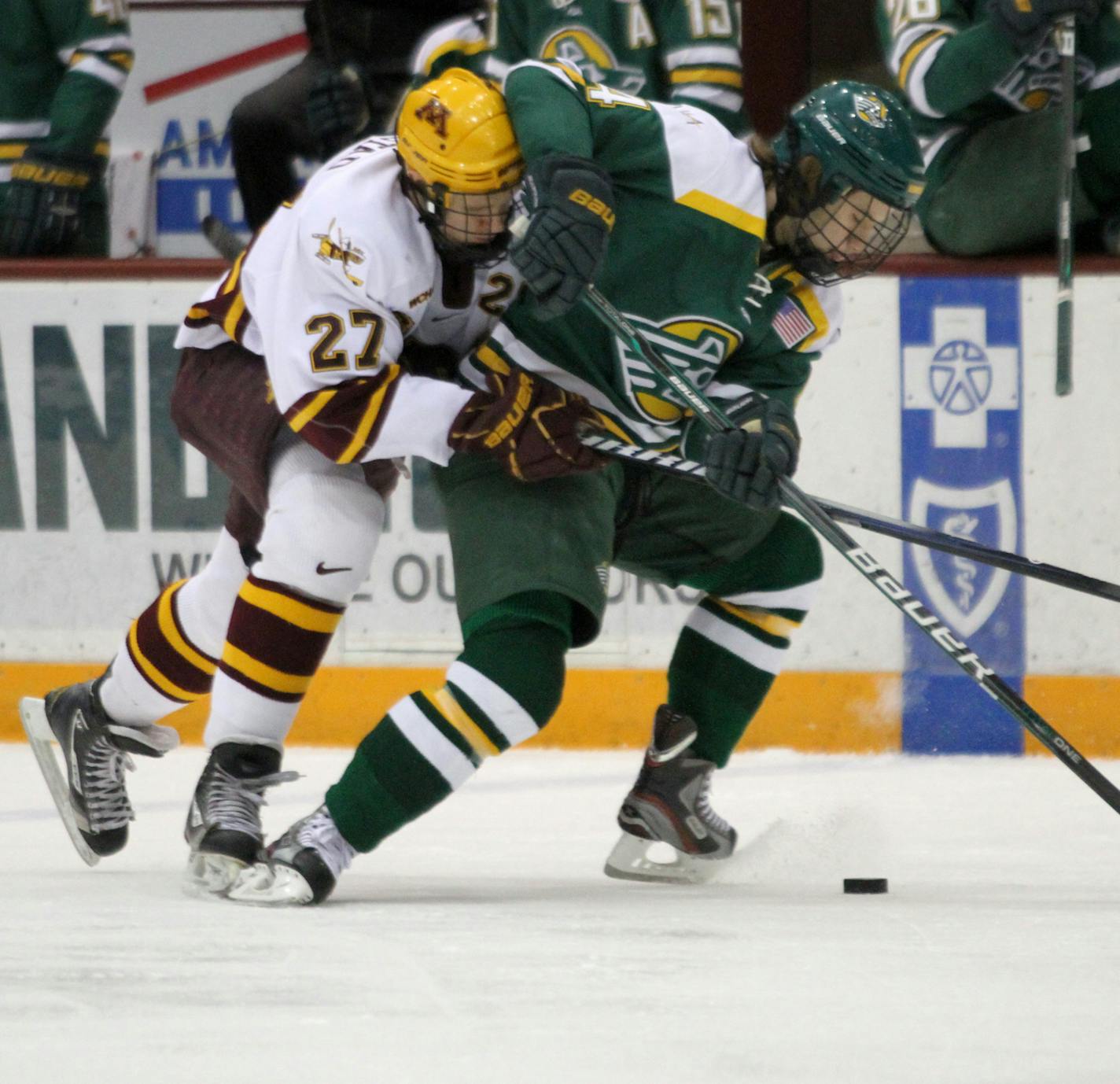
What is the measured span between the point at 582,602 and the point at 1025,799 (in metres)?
1.22

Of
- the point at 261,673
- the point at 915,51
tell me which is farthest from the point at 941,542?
the point at 915,51

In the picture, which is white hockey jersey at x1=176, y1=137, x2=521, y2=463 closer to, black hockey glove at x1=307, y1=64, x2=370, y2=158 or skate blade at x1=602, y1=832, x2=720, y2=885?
skate blade at x1=602, y1=832, x2=720, y2=885

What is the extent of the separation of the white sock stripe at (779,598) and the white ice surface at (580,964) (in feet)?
1.16

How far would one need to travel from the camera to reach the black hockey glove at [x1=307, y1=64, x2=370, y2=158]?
11.9 ft

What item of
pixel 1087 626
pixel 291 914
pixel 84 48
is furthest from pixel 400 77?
pixel 291 914

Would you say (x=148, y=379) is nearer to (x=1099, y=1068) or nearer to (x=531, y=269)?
(x=531, y=269)

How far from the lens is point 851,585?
11.3ft

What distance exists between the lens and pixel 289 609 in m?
2.14

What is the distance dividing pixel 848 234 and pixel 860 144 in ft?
0.36

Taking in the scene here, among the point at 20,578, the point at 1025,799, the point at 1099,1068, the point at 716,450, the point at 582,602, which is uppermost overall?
the point at 716,450

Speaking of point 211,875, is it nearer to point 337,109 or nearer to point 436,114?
point 436,114

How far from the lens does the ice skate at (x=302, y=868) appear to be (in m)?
2.04

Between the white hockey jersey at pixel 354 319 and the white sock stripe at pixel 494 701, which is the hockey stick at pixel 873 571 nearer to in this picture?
the white hockey jersey at pixel 354 319

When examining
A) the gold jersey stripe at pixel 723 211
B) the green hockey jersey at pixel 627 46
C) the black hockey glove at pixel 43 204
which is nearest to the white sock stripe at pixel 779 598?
the gold jersey stripe at pixel 723 211
